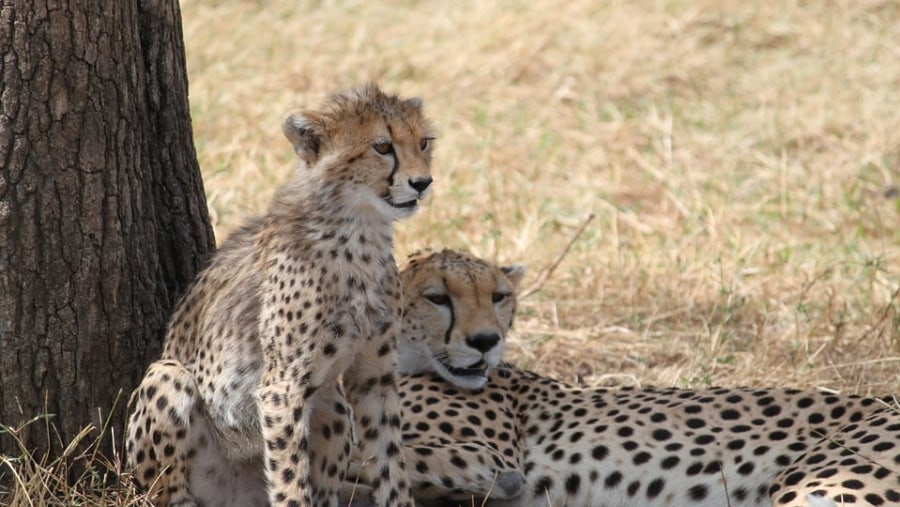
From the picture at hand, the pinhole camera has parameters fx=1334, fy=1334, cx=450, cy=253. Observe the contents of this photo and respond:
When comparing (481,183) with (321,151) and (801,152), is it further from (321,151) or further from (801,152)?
(321,151)

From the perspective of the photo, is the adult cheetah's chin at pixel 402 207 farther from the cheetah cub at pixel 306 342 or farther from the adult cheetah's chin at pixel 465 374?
the adult cheetah's chin at pixel 465 374

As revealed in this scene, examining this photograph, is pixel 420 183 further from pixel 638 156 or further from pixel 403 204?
pixel 638 156

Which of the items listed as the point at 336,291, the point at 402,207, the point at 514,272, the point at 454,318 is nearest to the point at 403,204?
the point at 402,207

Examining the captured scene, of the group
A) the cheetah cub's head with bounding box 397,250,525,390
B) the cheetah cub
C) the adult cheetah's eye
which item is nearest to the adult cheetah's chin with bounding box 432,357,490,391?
the cheetah cub's head with bounding box 397,250,525,390

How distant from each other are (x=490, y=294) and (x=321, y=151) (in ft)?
3.23

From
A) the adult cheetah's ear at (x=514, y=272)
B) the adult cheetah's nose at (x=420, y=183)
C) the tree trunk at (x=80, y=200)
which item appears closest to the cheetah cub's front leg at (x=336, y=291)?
the adult cheetah's nose at (x=420, y=183)

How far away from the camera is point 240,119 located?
690cm

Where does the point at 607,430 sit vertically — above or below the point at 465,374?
below

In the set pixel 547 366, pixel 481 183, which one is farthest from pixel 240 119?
pixel 547 366

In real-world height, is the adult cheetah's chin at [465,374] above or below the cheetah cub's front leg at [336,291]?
below

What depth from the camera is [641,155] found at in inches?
270

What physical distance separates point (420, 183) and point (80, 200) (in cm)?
88

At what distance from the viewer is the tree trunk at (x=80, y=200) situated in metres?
3.22

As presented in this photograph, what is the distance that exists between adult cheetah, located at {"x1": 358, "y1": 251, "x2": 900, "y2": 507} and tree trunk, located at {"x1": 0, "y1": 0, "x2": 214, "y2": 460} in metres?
0.86
